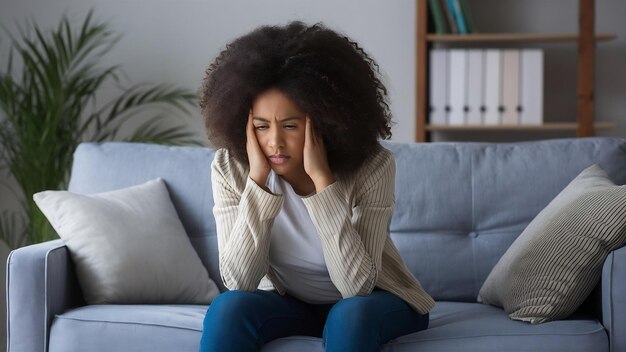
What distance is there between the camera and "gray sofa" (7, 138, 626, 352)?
76.8 inches

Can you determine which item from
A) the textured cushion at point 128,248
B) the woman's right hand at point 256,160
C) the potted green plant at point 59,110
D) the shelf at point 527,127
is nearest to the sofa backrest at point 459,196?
the textured cushion at point 128,248

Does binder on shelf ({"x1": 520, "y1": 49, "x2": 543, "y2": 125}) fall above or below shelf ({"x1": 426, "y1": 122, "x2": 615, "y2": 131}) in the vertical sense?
above

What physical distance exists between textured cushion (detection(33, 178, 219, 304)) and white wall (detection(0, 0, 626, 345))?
1504 millimetres

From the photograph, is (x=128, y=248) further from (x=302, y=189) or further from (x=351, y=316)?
(x=351, y=316)

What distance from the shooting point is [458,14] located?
11.8 ft

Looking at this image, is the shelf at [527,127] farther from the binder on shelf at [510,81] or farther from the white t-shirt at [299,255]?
the white t-shirt at [299,255]

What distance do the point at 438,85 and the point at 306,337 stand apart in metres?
1.92

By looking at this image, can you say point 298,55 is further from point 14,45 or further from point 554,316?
point 14,45

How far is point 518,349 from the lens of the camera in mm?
1917

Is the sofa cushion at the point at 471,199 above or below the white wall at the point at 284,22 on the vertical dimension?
below

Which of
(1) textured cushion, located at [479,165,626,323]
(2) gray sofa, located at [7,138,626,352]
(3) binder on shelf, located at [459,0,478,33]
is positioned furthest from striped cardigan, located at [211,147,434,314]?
(3) binder on shelf, located at [459,0,478,33]

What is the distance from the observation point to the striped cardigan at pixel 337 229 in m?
1.83

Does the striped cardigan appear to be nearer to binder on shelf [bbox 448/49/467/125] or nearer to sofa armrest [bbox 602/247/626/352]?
sofa armrest [bbox 602/247/626/352]

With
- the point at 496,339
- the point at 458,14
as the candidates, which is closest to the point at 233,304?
the point at 496,339
